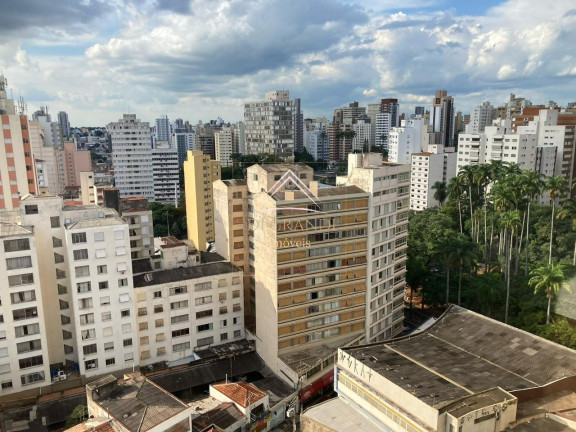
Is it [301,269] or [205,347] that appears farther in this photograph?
[205,347]

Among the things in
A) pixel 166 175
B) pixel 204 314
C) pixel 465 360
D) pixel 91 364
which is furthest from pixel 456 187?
pixel 166 175

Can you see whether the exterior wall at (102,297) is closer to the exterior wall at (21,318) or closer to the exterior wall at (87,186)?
the exterior wall at (21,318)

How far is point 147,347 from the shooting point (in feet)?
169

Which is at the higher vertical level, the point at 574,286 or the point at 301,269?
the point at 301,269

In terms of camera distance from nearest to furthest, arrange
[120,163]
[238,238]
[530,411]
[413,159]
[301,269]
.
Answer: [530,411]
[301,269]
[238,238]
[413,159]
[120,163]

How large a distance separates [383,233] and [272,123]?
293ft

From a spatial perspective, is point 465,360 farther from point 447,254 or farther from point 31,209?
point 31,209

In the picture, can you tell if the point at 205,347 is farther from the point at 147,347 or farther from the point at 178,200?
the point at 178,200

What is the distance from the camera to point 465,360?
43.4m

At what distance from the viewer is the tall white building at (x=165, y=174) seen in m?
141

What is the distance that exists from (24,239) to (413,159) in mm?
103156

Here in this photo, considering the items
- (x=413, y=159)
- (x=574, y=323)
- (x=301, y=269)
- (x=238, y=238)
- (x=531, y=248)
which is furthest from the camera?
(x=413, y=159)

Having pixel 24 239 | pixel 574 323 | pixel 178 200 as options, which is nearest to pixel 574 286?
pixel 574 323

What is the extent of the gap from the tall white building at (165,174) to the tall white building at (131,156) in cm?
216
